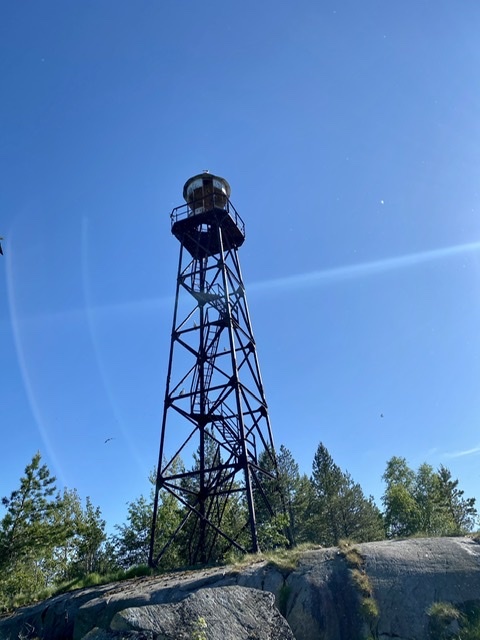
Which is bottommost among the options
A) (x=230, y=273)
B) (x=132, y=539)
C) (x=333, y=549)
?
(x=333, y=549)

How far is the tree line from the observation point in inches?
727

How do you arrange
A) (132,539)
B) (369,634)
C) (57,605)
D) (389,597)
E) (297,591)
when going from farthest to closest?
(132,539) → (57,605) → (297,591) → (389,597) → (369,634)

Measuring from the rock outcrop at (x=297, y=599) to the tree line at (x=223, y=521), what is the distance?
16.5 feet

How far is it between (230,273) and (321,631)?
1322cm

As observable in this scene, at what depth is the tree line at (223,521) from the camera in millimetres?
18453

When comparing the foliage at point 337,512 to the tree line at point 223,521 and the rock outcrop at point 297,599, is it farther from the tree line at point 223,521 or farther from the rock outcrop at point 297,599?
the rock outcrop at point 297,599

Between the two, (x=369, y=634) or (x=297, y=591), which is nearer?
(x=369, y=634)

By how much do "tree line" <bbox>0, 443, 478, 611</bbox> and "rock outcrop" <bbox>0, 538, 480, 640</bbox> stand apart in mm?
5019

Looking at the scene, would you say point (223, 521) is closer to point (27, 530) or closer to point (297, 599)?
point (27, 530)

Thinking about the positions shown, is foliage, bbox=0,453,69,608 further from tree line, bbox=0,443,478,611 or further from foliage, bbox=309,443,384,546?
foliage, bbox=309,443,384,546

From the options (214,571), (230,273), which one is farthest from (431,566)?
(230,273)

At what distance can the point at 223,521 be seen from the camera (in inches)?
1108

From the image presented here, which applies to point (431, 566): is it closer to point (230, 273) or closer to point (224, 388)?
point (224, 388)

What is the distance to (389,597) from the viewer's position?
324 inches
